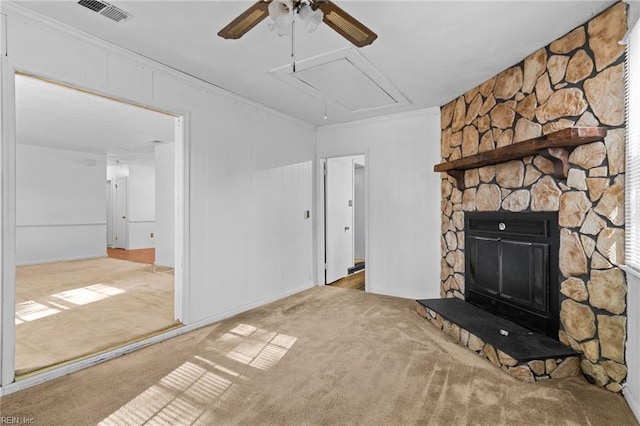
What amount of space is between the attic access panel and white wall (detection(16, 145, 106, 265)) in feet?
22.7

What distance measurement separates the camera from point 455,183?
3.85m

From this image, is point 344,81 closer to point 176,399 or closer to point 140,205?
point 176,399

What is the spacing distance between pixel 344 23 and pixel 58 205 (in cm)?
842

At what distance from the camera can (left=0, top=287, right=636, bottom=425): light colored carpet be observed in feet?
6.19

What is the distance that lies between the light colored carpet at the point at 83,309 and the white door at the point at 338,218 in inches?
98.1

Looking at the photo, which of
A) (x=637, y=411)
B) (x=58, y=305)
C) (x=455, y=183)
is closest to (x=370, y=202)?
(x=455, y=183)

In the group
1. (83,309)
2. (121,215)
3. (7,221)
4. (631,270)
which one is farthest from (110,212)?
(631,270)

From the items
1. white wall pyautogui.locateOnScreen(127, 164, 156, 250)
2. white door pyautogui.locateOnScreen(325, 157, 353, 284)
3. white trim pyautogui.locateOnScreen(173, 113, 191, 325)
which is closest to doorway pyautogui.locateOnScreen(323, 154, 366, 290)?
white door pyautogui.locateOnScreen(325, 157, 353, 284)

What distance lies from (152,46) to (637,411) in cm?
413

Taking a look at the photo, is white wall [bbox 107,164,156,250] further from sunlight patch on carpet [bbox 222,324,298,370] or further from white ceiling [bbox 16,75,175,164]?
sunlight patch on carpet [bbox 222,324,298,370]

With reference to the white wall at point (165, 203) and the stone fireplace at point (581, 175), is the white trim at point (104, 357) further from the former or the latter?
the white wall at point (165, 203)

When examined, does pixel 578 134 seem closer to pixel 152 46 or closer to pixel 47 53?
pixel 152 46

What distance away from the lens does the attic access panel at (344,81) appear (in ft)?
9.53

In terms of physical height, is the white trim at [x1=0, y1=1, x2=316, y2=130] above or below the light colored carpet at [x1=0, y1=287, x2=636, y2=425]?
above
